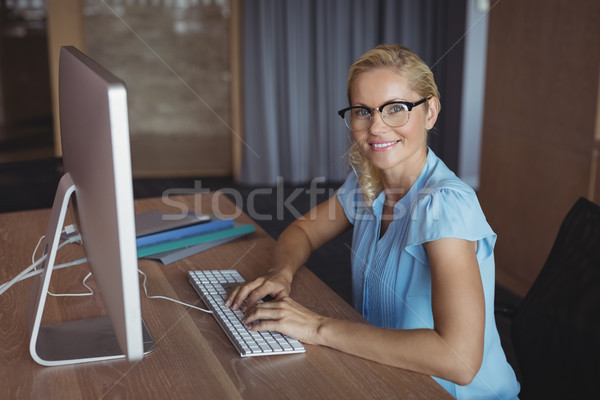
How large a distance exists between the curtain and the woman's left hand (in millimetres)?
3983

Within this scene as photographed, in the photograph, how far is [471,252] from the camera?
1252 millimetres

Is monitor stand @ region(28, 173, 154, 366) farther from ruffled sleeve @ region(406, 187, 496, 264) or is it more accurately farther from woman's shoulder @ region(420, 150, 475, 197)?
woman's shoulder @ region(420, 150, 475, 197)

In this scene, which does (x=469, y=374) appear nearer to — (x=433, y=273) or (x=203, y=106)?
(x=433, y=273)

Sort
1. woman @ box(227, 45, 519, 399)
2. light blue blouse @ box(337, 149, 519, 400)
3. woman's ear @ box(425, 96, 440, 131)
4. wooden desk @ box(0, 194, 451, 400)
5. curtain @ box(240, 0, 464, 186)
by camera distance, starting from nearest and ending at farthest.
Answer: wooden desk @ box(0, 194, 451, 400) → woman @ box(227, 45, 519, 399) → light blue blouse @ box(337, 149, 519, 400) → woman's ear @ box(425, 96, 440, 131) → curtain @ box(240, 0, 464, 186)

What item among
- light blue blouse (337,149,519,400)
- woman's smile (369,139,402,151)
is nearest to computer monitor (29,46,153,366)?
light blue blouse (337,149,519,400)

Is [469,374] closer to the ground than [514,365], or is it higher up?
higher up

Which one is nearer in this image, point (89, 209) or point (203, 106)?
point (89, 209)

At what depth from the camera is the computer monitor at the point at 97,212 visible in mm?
812

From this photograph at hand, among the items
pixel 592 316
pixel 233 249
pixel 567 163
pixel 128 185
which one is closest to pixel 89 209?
pixel 128 185

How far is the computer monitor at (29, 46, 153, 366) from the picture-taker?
81 cm

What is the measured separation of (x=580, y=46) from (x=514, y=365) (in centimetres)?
135

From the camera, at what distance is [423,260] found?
53.4 inches

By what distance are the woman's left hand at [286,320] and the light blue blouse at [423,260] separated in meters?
0.26

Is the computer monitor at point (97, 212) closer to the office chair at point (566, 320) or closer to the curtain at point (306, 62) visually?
the office chair at point (566, 320)
